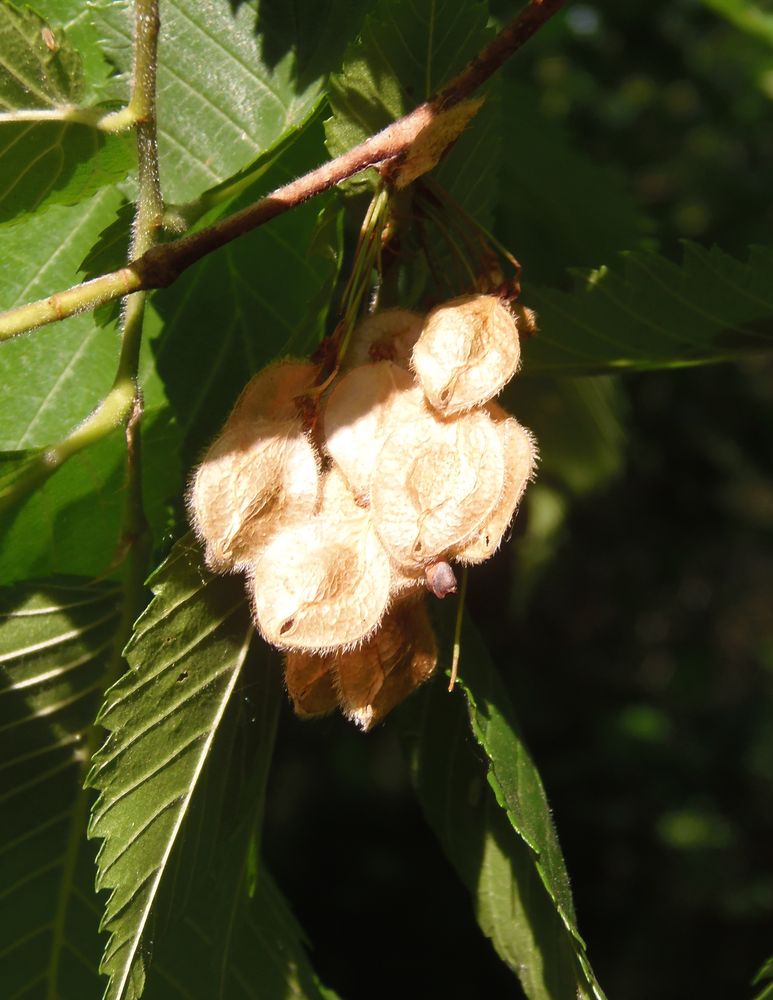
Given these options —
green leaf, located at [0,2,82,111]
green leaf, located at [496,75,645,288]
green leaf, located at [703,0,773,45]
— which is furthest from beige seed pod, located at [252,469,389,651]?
green leaf, located at [703,0,773,45]

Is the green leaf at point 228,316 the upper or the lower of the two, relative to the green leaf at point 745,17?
upper

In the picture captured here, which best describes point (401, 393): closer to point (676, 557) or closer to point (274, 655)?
point (274, 655)

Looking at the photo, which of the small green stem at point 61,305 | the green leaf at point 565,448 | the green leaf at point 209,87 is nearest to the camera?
the small green stem at point 61,305

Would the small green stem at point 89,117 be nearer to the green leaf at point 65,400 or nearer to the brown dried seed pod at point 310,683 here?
the green leaf at point 65,400

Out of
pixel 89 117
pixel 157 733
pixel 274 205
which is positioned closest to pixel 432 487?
pixel 274 205

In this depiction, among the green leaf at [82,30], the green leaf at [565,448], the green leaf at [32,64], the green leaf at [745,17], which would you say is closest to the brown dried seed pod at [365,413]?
the green leaf at [32,64]

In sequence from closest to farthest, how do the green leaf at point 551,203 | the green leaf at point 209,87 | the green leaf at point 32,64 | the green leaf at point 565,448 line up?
the green leaf at point 32,64 < the green leaf at point 209,87 < the green leaf at point 551,203 < the green leaf at point 565,448

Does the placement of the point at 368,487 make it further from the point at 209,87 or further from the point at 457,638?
the point at 209,87
